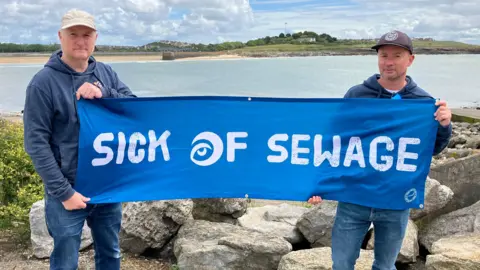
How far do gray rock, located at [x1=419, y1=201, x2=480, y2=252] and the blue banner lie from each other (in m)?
2.13

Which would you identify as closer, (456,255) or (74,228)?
(74,228)

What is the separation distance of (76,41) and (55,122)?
2.04 feet

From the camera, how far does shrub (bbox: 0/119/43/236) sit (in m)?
6.00

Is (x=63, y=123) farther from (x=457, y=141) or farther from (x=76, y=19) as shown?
(x=457, y=141)

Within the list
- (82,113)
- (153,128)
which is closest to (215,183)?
(153,128)

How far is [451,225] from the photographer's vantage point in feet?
19.9

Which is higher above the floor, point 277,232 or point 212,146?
point 212,146

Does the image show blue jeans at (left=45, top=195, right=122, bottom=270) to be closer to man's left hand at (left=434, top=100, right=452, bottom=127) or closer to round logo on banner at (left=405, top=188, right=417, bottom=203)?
round logo on banner at (left=405, top=188, right=417, bottom=203)

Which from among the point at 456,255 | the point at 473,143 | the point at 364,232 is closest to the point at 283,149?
the point at 364,232

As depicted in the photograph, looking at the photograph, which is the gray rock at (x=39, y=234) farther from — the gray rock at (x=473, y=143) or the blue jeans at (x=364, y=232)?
the gray rock at (x=473, y=143)

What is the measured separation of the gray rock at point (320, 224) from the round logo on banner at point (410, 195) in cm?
202

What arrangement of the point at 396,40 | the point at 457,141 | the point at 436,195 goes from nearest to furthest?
the point at 396,40
the point at 436,195
the point at 457,141

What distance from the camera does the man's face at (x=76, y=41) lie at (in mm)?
3584

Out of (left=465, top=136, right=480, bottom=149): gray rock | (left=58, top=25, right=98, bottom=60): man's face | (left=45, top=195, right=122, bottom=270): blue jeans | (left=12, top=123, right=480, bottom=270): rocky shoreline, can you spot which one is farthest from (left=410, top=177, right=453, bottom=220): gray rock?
(left=465, top=136, right=480, bottom=149): gray rock
